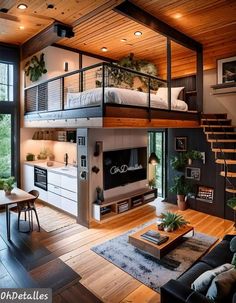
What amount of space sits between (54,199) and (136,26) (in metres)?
4.31

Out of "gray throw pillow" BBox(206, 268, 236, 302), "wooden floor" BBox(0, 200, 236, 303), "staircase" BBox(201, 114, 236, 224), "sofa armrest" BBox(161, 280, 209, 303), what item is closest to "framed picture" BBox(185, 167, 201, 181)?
"staircase" BBox(201, 114, 236, 224)

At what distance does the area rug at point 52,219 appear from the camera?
4.86 metres

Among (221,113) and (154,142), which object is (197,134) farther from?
(154,142)

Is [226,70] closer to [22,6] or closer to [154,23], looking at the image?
[154,23]

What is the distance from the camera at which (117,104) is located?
3.71 metres

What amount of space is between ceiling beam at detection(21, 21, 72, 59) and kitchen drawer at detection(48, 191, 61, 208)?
3.44 metres

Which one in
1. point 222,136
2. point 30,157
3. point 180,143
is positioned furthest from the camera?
point 30,157

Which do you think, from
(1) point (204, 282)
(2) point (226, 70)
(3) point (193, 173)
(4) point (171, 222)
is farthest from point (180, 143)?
(1) point (204, 282)

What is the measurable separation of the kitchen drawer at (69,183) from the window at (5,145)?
1872 millimetres

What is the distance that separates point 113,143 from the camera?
5.43 meters

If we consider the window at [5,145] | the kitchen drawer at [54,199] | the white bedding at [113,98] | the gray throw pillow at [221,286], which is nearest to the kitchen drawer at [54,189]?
the kitchen drawer at [54,199]

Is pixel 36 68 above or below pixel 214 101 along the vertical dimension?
above

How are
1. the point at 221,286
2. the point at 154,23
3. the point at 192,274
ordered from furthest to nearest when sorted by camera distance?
the point at 154,23 → the point at 192,274 → the point at 221,286

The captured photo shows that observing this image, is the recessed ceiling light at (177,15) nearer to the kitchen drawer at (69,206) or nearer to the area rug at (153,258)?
the area rug at (153,258)
